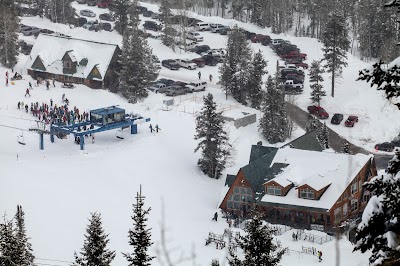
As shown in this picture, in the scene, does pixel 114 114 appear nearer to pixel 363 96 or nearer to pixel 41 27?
pixel 363 96

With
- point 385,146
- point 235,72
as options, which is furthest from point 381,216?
point 235,72

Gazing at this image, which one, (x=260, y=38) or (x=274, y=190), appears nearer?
(x=274, y=190)

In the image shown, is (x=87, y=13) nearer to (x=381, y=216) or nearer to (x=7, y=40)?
(x=7, y=40)

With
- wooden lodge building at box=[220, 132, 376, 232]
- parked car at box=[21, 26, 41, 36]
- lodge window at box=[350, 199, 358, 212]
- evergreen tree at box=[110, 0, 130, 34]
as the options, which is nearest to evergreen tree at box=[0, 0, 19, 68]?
parked car at box=[21, 26, 41, 36]

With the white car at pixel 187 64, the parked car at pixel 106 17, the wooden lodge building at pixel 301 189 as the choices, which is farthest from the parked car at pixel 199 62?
the wooden lodge building at pixel 301 189

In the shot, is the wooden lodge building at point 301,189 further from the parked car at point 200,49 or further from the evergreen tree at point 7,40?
the parked car at point 200,49
